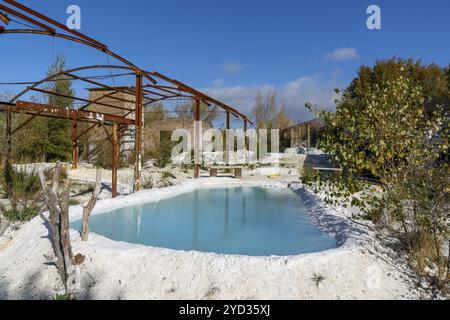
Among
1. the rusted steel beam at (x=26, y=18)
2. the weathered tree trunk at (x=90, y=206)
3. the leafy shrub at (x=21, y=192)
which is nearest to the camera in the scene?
Result: the weathered tree trunk at (x=90, y=206)

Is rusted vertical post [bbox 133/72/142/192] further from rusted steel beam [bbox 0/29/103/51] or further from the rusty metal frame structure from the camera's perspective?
rusted steel beam [bbox 0/29/103/51]

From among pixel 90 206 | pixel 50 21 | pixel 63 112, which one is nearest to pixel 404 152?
pixel 90 206

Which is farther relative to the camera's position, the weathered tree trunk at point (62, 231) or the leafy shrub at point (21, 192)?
the leafy shrub at point (21, 192)

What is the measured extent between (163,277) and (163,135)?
56.4 ft

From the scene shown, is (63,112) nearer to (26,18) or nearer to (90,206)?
(26,18)

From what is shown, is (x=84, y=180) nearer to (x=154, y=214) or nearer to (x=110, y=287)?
(x=154, y=214)

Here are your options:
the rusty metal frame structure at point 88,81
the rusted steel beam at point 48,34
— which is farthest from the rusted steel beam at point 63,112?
the rusted steel beam at point 48,34

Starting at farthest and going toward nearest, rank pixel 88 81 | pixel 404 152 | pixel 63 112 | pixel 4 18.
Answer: pixel 88 81 → pixel 63 112 → pixel 4 18 → pixel 404 152

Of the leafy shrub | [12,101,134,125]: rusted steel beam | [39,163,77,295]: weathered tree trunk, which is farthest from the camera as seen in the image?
[12,101,134,125]: rusted steel beam

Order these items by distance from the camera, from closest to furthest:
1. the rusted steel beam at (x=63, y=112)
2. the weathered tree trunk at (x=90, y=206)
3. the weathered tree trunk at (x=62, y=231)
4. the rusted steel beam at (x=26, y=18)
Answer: the weathered tree trunk at (x=62, y=231) → the weathered tree trunk at (x=90, y=206) → the rusted steel beam at (x=26, y=18) → the rusted steel beam at (x=63, y=112)

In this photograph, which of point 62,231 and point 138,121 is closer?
point 62,231

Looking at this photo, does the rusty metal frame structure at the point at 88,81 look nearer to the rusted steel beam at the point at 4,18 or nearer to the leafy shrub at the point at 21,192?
the rusted steel beam at the point at 4,18

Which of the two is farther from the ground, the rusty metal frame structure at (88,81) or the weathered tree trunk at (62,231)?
the rusty metal frame structure at (88,81)

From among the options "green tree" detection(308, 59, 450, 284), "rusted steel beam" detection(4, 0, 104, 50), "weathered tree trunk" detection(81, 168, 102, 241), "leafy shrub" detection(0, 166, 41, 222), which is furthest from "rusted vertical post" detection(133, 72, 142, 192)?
"green tree" detection(308, 59, 450, 284)
